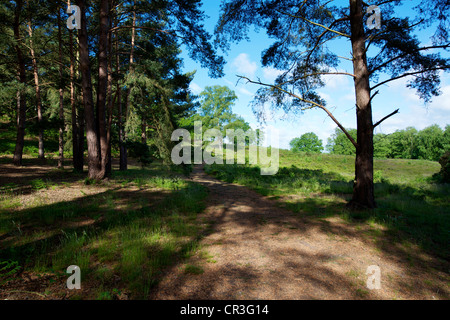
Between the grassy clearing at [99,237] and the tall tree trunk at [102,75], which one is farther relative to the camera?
the tall tree trunk at [102,75]

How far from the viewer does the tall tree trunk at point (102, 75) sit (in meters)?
8.71

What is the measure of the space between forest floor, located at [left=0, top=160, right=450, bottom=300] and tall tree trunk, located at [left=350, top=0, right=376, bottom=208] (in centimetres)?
140

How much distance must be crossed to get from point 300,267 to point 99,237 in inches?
145

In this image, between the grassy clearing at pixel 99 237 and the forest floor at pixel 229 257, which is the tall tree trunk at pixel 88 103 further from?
the forest floor at pixel 229 257

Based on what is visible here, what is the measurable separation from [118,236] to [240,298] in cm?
279

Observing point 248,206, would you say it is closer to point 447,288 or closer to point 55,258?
point 447,288

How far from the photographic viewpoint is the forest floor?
8.53 feet

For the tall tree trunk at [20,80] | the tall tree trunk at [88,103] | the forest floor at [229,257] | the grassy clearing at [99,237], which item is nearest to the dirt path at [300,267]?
the forest floor at [229,257]

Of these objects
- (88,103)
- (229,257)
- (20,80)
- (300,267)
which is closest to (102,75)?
(88,103)

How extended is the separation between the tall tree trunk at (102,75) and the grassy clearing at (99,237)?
2.65 m

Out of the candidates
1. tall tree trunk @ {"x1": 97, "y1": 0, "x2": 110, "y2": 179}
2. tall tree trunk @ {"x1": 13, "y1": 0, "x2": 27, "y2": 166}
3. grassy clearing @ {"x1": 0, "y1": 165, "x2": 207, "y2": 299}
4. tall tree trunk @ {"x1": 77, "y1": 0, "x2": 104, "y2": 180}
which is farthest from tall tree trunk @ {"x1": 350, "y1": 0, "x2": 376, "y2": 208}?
tall tree trunk @ {"x1": 13, "y1": 0, "x2": 27, "y2": 166}

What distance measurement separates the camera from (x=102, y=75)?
8930mm

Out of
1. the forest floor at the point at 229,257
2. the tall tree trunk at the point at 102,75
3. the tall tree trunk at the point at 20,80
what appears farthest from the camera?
the tall tree trunk at the point at 20,80
